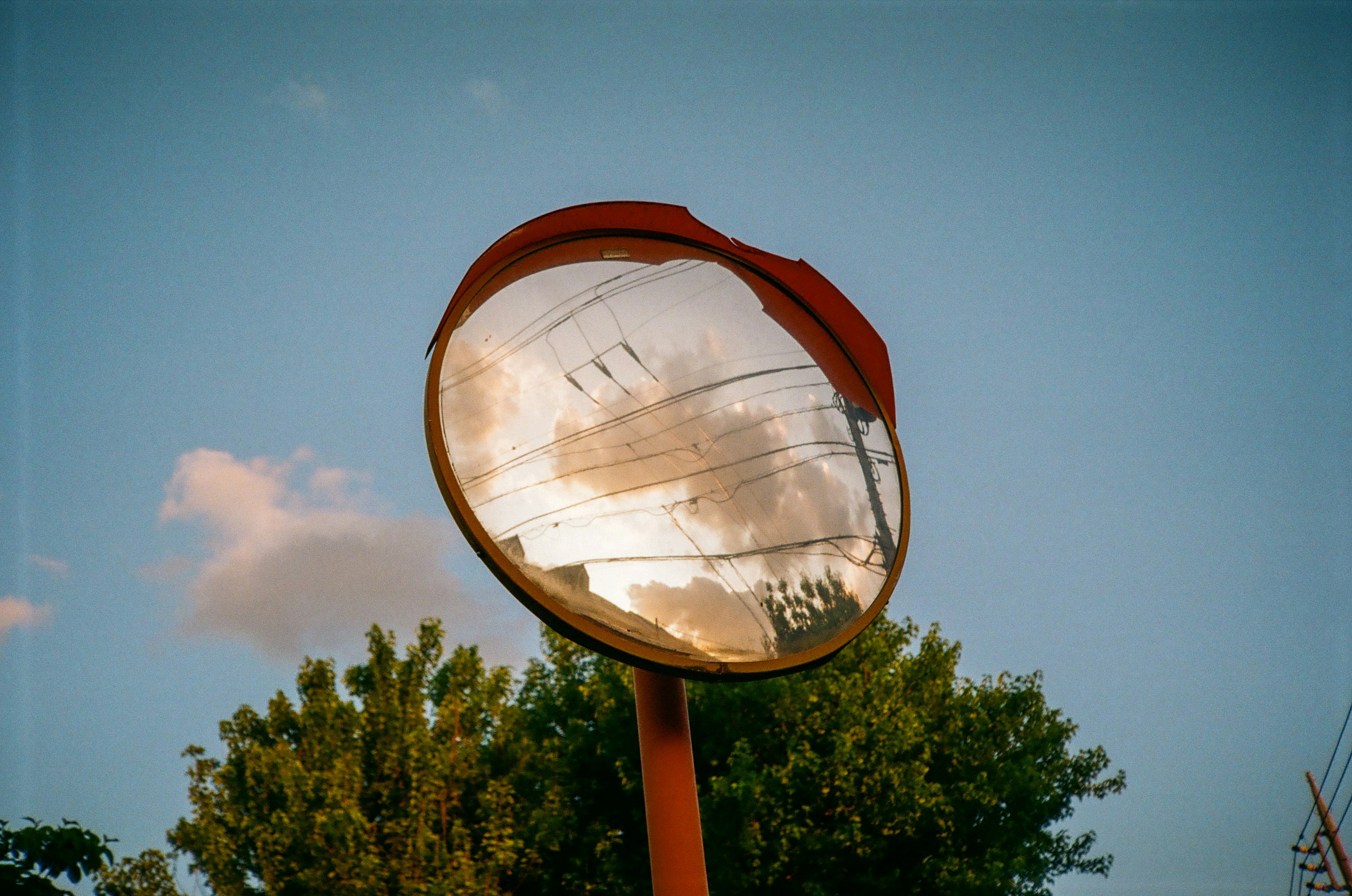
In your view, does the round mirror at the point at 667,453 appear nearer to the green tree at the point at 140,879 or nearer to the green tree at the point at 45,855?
the green tree at the point at 45,855

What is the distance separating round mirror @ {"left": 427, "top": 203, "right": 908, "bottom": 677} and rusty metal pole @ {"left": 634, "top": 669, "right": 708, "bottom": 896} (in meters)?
0.17

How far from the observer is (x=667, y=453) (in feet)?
9.61

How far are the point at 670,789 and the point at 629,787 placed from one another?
11068mm

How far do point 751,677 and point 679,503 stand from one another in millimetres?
661

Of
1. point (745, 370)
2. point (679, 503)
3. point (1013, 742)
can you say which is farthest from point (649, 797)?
point (1013, 742)

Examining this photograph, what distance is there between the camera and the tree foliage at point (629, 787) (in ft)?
39.4

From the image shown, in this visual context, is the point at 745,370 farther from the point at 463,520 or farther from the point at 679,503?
the point at 463,520

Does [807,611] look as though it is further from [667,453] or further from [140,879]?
[140,879]

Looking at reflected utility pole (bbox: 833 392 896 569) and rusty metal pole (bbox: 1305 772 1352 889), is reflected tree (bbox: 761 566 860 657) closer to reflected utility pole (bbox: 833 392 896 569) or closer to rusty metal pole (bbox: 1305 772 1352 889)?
reflected utility pole (bbox: 833 392 896 569)

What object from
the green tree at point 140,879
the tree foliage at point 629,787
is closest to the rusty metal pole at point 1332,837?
the tree foliage at point 629,787

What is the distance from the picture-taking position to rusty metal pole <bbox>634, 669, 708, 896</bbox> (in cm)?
236

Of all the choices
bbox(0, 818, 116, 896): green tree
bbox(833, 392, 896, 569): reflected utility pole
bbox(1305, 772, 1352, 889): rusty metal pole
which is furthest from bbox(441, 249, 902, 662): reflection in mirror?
bbox(1305, 772, 1352, 889): rusty metal pole

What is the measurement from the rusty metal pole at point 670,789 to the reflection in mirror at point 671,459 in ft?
0.57

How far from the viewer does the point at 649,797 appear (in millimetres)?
2469
